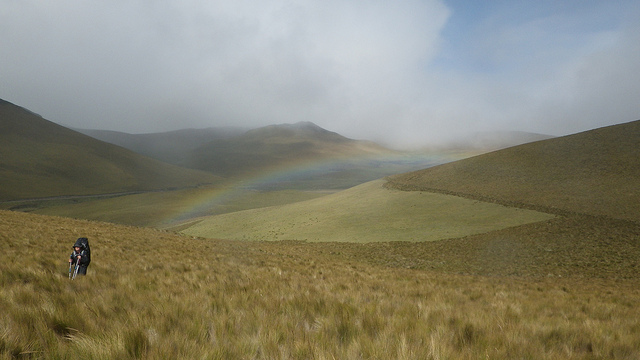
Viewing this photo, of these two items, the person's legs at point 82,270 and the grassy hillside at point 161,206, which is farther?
the grassy hillside at point 161,206

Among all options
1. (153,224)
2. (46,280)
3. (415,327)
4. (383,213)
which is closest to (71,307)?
(46,280)

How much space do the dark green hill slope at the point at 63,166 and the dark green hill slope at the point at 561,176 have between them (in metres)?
137

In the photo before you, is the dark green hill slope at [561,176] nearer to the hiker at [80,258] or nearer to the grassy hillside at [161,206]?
the hiker at [80,258]

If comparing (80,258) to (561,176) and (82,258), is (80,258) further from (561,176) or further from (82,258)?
(561,176)

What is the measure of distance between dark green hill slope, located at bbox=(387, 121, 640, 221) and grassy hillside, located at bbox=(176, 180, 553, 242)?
4.82 meters

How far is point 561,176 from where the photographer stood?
135 feet

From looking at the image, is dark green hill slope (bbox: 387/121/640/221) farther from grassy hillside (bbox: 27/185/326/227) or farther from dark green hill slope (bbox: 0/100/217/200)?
dark green hill slope (bbox: 0/100/217/200)

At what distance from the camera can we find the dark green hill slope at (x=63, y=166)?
120038mm

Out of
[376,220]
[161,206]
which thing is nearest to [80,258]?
[376,220]

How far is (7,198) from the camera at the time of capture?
98000mm

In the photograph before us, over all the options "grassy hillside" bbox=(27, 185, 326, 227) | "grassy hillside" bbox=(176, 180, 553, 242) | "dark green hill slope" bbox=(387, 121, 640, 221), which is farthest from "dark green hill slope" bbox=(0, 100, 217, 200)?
"dark green hill slope" bbox=(387, 121, 640, 221)

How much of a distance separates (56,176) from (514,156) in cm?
17515

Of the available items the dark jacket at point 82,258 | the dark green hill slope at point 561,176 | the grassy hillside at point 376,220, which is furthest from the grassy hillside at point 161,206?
the dark jacket at point 82,258

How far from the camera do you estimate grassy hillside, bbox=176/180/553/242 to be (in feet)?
102
